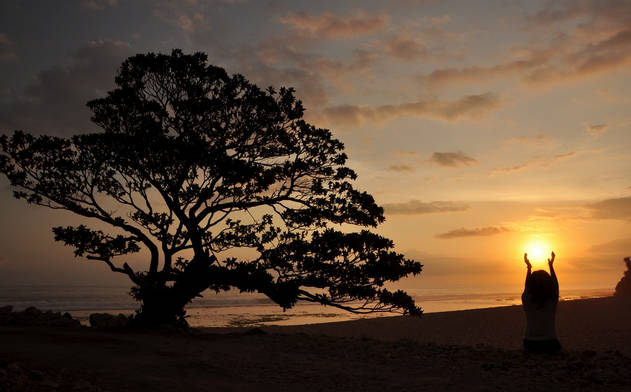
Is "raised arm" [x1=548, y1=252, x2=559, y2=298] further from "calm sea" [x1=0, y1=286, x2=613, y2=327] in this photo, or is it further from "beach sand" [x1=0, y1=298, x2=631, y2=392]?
"calm sea" [x1=0, y1=286, x2=613, y2=327]

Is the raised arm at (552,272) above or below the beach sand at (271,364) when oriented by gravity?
above

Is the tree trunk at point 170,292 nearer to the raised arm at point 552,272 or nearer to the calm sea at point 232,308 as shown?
the raised arm at point 552,272

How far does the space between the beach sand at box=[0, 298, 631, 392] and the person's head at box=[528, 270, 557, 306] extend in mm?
1383

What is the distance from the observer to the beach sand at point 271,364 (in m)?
9.24

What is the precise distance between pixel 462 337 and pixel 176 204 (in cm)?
1339

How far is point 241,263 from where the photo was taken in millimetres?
15703

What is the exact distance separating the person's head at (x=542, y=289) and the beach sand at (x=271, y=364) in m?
1.38

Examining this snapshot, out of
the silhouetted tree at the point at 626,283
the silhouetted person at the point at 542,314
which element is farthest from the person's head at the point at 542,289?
the silhouetted tree at the point at 626,283

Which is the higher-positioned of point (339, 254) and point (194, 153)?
point (194, 153)

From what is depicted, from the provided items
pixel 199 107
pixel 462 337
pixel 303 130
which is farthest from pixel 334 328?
pixel 199 107

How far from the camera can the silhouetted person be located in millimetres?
12109

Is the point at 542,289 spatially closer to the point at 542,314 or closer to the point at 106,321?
the point at 542,314

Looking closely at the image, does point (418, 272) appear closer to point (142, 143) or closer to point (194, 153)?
point (194, 153)

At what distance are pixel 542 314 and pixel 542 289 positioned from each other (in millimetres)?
645
